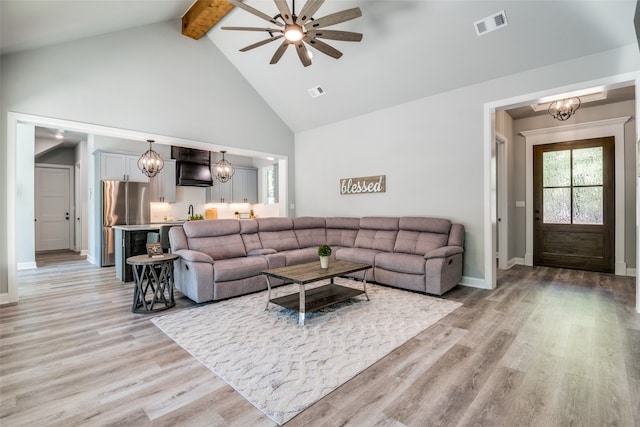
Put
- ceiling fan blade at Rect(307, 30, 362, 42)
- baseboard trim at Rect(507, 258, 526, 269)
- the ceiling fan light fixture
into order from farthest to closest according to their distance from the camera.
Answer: baseboard trim at Rect(507, 258, 526, 269) < ceiling fan blade at Rect(307, 30, 362, 42) < the ceiling fan light fixture

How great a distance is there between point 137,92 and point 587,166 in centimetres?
770

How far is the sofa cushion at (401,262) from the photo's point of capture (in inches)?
160

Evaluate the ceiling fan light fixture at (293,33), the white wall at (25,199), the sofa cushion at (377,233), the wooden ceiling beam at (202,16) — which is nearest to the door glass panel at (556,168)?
the sofa cushion at (377,233)

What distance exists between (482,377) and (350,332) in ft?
3.66

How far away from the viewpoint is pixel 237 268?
3.95 metres

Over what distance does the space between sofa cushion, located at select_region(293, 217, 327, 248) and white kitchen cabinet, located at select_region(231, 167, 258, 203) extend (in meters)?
3.55

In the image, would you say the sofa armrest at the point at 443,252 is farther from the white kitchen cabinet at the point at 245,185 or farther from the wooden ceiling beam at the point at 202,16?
the white kitchen cabinet at the point at 245,185

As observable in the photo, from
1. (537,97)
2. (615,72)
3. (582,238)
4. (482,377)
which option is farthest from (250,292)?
(582,238)

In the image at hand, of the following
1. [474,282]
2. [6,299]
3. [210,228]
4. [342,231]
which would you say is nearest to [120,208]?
[6,299]

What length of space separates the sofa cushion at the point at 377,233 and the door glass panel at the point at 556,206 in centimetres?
323

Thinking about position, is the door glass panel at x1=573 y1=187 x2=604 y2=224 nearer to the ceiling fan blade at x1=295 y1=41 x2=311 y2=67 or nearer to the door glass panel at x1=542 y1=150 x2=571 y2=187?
the door glass panel at x1=542 y1=150 x2=571 y2=187

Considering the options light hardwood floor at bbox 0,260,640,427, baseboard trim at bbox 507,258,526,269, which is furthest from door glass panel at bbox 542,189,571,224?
light hardwood floor at bbox 0,260,640,427

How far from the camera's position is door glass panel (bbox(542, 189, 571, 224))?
570cm

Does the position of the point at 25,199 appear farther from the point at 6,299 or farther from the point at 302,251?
the point at 302,251
